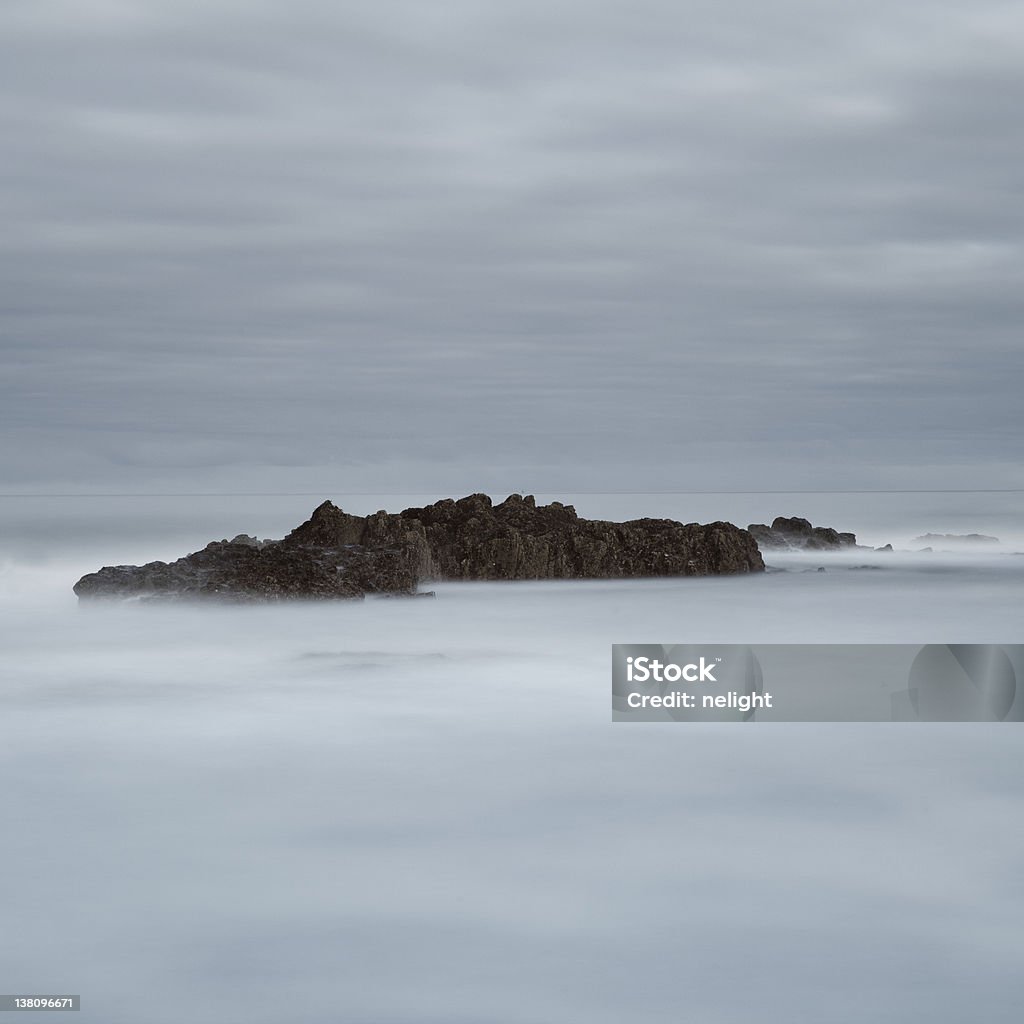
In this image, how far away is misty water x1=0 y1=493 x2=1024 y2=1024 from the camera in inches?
253

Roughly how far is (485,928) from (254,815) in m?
2.77

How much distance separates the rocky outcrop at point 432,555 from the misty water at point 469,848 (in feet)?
13.1

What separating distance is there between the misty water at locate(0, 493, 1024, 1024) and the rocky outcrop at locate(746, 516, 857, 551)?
1891 centimetres

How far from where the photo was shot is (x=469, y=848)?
28.7ft

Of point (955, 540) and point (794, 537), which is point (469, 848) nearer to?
point (794, 537)

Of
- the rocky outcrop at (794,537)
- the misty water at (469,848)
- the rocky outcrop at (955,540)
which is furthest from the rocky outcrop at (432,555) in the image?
the rocky outcrop at (955,540)

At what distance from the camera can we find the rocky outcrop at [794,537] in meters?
35.1

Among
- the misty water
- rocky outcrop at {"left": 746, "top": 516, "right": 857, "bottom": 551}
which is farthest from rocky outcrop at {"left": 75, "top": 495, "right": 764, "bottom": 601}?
rocky outcrop at {"left": 746, "top": 516, "right": 857, "bottom": 551}

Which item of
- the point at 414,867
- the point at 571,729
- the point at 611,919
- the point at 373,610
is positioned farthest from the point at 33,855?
the point at 373,610

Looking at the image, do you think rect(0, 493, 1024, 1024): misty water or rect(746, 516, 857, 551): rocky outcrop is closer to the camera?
rect(0, 493, 1024, 1024): misty water

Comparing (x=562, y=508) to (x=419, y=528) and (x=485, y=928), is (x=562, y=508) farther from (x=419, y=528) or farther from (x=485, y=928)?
(x=485, y=928)

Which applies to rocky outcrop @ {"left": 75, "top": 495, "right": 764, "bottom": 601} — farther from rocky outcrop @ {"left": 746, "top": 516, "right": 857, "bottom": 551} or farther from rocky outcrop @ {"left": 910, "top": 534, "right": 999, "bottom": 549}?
rocky outcrop @ {"left": 910, "top": 534, "right": 999, "bottom": 549}

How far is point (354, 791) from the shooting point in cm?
1014

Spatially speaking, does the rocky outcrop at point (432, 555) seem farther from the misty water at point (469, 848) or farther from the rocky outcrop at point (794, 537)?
the rocky outcrop at point (794, 537)
